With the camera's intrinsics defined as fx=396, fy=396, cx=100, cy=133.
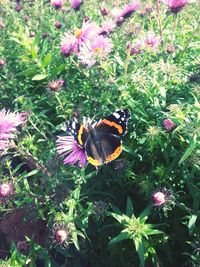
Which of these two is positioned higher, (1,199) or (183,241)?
(1,199)

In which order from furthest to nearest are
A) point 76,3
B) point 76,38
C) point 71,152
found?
point 76,3 < point 76,38 < point 71,152

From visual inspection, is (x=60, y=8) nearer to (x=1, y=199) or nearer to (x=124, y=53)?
(x=124, y=53)

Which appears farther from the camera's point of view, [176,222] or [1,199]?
[176,222]

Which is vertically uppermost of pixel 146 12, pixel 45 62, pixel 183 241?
pixel 45 62

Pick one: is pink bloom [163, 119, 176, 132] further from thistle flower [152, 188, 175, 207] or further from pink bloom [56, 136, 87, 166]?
pink bloom [56, 136, 87, 166]

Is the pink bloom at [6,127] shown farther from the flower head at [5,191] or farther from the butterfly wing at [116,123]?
the butterfly wing at [116,123]

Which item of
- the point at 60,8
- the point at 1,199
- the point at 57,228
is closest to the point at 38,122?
the point at 1,199

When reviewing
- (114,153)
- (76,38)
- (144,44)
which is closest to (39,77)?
(76,38)

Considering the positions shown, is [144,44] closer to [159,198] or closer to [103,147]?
[103,147]
